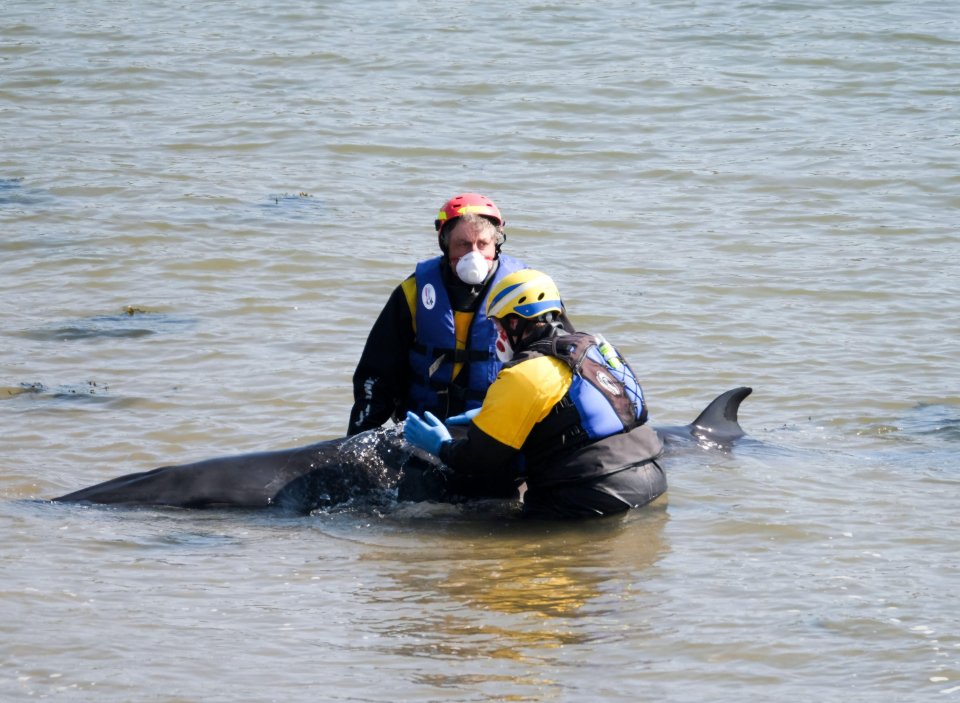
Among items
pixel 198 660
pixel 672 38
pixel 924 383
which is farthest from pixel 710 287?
pixel 672 38

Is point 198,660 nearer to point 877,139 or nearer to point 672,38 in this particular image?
point 877,139

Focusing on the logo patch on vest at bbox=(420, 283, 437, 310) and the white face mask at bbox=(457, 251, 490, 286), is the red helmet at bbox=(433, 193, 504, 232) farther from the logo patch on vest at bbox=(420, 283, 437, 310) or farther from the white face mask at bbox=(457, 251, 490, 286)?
the logo patch on vest at bbox=(420, 283, 437, 310)

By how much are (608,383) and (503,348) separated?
529 millimetres

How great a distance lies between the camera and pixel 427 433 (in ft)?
23.6

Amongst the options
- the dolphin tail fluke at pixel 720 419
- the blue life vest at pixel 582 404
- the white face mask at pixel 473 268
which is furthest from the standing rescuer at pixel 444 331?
the dolphin tail fluke at pixel 720 419

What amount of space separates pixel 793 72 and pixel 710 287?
26.6 ft

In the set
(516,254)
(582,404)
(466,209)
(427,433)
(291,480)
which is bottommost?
(291,480)

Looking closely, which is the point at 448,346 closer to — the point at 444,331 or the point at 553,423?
the point at 444,331

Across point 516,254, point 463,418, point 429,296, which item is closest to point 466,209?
point 429,296

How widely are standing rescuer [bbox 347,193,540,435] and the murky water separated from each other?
71cm

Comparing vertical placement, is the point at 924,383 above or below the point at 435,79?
below

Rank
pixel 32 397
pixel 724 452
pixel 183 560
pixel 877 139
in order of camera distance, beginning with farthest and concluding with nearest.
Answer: pixel 877 139 < pixel 32 397 < pixel 724 452 < pixel 183 560

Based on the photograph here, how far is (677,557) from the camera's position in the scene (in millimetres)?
6805

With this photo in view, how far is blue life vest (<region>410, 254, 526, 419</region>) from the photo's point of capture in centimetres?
771
